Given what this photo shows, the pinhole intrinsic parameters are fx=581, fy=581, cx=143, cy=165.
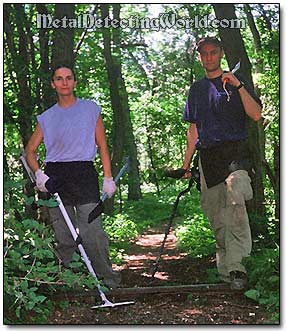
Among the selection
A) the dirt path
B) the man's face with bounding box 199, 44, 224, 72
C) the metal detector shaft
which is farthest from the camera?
the metal detector shaft

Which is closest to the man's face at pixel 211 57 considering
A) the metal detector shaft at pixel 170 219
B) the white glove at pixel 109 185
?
→ the metal detector shaft at pixel 170 219

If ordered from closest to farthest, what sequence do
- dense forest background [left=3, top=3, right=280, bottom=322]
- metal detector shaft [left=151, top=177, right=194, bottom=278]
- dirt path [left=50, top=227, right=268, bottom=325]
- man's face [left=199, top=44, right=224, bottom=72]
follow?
dirt path [left=50, top=227, right=268, bottom=325] < dense forest background [left=3, top=3, right=280, bottom=322] < man's face [left=199, top=44, right=224, bottom=72] < metal detector shaft [left=151, top=177, right=194, bottom=278]

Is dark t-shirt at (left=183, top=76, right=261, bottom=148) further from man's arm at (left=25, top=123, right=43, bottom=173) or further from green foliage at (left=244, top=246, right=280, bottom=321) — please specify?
man's arm at (left=25, top=123, right=43, bottom=173)

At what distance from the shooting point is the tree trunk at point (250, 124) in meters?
2.56

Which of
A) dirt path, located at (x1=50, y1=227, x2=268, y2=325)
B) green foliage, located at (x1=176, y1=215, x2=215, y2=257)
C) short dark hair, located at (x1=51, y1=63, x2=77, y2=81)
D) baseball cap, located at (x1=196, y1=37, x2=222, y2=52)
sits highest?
baseball cap, located at (x1=196, y1=37, x2=222, y2=52)

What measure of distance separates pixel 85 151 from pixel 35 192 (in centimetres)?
29

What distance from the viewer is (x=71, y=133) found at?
101 inches

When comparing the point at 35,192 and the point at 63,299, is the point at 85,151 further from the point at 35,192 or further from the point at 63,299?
the point at 63,299

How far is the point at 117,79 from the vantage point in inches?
109

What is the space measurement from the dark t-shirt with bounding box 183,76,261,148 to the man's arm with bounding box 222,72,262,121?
0.05ft

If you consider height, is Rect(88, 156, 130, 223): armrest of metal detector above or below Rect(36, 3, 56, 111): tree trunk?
below

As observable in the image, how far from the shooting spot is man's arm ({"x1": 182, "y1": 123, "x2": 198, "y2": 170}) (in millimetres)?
2684

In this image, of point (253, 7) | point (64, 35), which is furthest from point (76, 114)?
point (253, 7)

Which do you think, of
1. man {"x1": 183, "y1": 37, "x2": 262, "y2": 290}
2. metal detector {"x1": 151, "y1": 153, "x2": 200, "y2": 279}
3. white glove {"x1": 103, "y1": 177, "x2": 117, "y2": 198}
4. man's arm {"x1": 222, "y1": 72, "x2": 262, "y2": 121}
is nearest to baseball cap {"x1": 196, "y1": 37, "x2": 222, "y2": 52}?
man {"x1": 183, "y1": 37, "x2": 262, "y2": 290}
